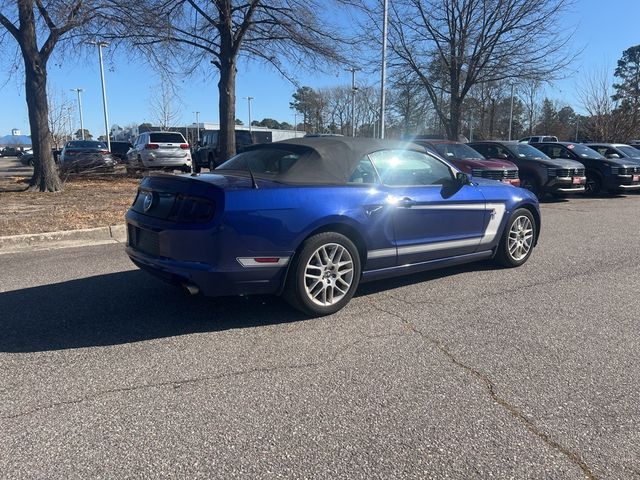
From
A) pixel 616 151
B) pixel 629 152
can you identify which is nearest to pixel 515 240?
pixel 616 151

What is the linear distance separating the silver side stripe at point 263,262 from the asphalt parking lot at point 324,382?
53 cm

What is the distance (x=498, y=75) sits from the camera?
19766 millimetres

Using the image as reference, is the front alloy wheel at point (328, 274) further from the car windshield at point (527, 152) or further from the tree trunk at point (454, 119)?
the tree trunk at point (454, 119)

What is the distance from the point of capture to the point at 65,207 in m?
9.93

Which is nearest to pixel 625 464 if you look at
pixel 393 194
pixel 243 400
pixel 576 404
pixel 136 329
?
pixel 576 404

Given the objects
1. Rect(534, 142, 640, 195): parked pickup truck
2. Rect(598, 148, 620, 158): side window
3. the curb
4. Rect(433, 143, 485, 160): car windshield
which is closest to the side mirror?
the curb

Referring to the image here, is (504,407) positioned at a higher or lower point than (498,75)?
lower

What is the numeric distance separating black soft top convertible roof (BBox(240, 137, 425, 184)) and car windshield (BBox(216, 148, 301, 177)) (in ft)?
0.21

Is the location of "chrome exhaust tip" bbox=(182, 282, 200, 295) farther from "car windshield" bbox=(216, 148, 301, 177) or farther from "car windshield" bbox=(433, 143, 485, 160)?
"car windshield" bbox=(433, 143, 485, 160)

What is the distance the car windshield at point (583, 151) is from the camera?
1516 cm

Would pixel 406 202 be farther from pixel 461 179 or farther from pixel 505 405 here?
pixel 505 405

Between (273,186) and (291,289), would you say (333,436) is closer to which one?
(291,289)

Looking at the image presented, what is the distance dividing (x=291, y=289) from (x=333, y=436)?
5.39 feet

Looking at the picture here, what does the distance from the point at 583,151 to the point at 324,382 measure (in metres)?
15.1
